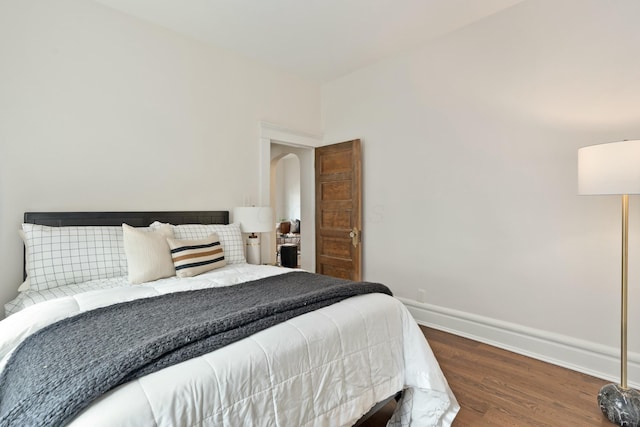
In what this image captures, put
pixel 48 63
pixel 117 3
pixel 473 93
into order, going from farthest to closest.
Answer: pixel 473 93
pixel 117 3
pixel 48 63

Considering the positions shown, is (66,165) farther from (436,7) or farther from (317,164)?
(436,7)

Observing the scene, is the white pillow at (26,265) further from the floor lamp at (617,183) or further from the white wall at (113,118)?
the floor lamp at (617,183)

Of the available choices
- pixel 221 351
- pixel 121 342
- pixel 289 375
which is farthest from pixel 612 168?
pixel 121 342

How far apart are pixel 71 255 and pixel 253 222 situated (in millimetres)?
1484

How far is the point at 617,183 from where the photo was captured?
1.75 meters

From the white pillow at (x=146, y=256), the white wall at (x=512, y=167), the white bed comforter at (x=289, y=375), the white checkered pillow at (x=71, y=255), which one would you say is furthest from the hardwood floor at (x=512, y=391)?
the white checkered pillow at (x=71, y=255)

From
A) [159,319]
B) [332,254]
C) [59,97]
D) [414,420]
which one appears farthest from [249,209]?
[414,420]

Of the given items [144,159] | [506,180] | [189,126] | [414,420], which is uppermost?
[189,126]

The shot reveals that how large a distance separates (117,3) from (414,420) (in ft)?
12.0

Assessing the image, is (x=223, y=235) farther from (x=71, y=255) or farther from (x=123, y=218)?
(x=71, y=255)

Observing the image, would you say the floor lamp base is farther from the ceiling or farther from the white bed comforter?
the ceiling

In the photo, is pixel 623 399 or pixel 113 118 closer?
pixel 623 399

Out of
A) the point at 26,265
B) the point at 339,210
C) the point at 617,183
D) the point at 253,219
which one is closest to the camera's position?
the point at 617,183

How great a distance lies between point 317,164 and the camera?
14.0 feet
